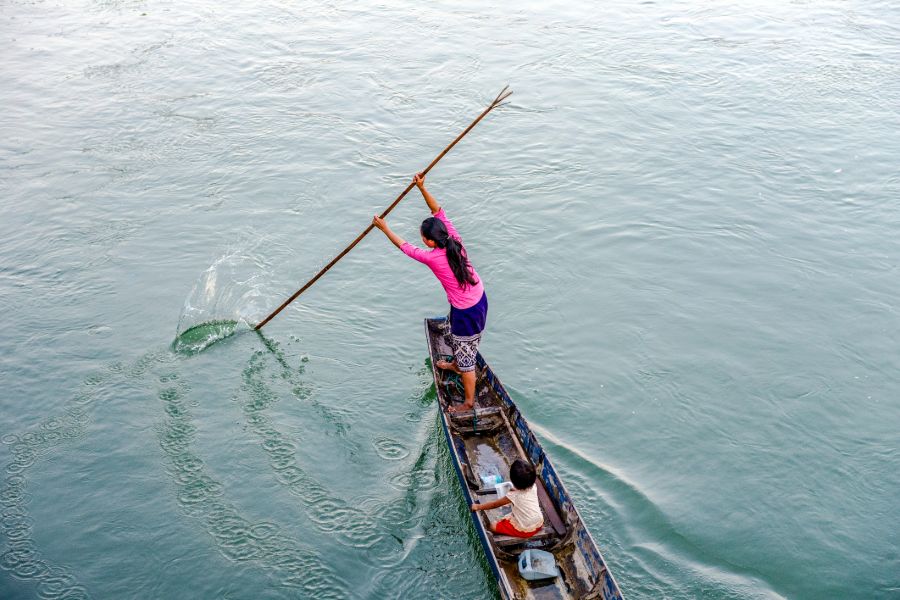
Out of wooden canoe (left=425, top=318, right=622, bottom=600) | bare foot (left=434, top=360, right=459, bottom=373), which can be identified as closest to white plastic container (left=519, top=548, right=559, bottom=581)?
wooden canoe (left=425, top=318, right=622, bottom=600)

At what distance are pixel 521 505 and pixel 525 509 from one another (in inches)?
1.5

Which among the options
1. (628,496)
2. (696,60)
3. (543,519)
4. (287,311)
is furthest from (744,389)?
(696,60)

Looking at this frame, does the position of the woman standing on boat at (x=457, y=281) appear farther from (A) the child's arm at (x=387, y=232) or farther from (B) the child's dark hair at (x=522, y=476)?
(B) the child's dark hair at (x=522, y=476)

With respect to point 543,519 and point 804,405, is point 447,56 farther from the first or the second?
point 543,519

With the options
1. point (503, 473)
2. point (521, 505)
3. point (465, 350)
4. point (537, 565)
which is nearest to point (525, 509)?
point (521, 505)

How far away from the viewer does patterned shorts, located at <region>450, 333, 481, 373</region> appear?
21.0 ft

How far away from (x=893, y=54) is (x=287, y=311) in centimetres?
1181

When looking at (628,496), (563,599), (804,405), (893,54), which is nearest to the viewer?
(563,599)

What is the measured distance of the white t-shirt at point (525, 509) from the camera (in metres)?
5.14

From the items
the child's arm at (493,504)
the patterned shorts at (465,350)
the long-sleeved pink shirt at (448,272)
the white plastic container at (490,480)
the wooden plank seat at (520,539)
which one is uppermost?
the long-sleeved pink shirt at (448,272)

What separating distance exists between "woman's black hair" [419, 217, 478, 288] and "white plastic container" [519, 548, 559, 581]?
2077 millimetres

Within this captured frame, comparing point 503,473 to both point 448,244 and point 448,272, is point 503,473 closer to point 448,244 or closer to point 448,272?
point 448,272

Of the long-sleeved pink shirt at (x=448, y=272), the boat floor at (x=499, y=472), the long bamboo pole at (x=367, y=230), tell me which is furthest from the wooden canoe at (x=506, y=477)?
the long bamboo pole at (x=367, y=230)

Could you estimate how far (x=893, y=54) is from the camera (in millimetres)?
13805
